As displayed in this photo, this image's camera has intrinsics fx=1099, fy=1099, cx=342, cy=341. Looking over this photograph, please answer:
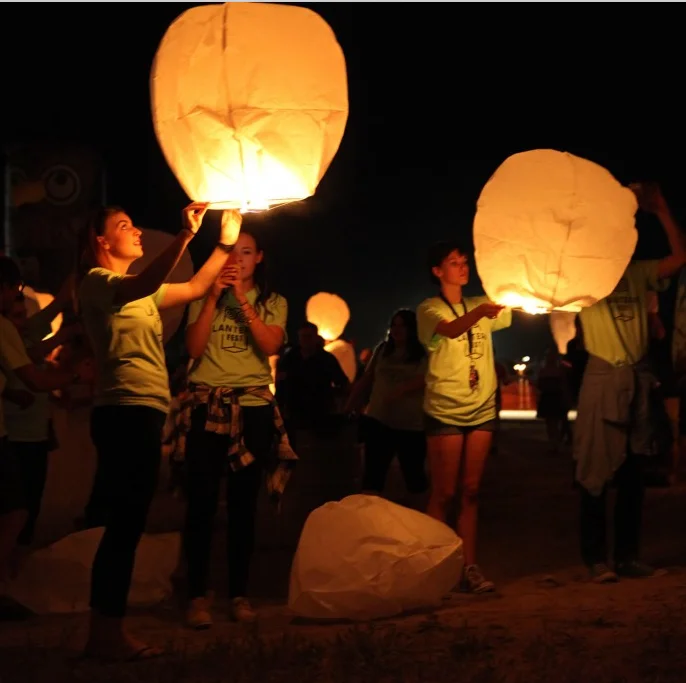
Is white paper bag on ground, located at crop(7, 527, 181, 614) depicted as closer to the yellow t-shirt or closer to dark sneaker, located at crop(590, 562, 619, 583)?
the yellow t-shirt

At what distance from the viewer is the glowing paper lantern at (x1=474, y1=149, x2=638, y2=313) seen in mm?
4930

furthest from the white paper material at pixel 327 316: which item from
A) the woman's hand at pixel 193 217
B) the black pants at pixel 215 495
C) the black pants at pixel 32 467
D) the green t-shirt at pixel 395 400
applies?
the woman's hand at pixel 193 217

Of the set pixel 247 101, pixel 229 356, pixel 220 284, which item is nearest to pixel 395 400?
pixel 229 356

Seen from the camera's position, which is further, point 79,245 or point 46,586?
point 46,586

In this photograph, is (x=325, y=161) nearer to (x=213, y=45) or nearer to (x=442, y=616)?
(x=213, y=45)

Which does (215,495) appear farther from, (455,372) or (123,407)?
(455,372)

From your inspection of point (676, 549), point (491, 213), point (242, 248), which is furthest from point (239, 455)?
point (676, 549)

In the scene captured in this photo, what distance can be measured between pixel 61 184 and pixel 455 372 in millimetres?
14707

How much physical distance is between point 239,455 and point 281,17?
70.1 inches

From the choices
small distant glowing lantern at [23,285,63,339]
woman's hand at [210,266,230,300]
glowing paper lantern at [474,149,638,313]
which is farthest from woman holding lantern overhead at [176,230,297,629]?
small distant glowing lantern at [23,285,63,339]

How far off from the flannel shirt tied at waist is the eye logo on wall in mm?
14537

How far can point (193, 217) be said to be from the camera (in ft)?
12.9

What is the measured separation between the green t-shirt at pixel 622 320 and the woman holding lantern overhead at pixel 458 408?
1.41ft

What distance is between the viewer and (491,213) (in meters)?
5.07
